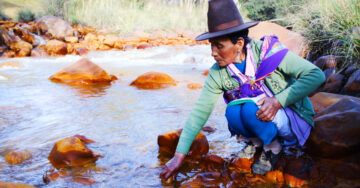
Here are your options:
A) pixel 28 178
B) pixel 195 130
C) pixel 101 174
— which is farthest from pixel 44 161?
pixel 195 130

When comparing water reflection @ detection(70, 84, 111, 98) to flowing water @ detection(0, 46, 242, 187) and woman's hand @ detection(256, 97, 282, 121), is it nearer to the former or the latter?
flowing water @ detection(0, 46, 242, 187)

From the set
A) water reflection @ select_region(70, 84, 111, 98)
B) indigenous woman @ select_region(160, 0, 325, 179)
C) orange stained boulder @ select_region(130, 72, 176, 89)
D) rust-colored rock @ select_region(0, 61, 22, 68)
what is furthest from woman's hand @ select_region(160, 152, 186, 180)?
rust-colored rock @ select_region(0, 61, 22, 68)

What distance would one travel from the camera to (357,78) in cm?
326

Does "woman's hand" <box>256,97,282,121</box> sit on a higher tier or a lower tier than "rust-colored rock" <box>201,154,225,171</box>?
higher

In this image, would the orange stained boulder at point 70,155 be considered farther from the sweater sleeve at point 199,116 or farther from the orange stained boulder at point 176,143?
the sweater sleeve at point 199,116

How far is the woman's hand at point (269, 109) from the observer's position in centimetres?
188

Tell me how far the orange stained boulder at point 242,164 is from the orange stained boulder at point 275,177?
17 cm

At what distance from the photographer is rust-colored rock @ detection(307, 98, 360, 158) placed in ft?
6.66

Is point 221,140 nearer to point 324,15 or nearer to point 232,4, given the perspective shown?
point 232,4

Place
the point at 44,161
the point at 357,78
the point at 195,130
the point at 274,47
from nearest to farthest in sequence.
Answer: the point at 274,47
the point at 195,130
the point at 44,161
the point at 357,78

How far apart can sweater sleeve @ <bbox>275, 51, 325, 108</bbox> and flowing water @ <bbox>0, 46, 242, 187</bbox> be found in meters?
0.84

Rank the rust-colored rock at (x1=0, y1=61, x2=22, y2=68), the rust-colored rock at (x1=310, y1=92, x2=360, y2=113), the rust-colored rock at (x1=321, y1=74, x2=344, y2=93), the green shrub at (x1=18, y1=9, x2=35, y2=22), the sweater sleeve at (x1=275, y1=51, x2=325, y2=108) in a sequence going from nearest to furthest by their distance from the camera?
the sweater sleeve at (x1=275, y1=51, x2=325, y2=108), the rust-colored rock at (x1=310, y1=92, x2=360, y2=113), the rust-colored rock at (x1=321, y1=74, x2=344, y2=93), the rust-colored rock at (x1=0, y1=61, x2=22, y2=68), the green shrub at (x1=18, y1=9, x2=35, y2=22)

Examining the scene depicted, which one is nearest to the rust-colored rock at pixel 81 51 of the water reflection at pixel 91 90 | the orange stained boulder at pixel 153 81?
the water reflection at pixel 91 90

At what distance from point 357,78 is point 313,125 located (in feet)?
5.08
